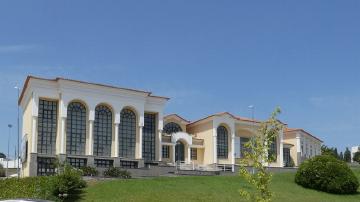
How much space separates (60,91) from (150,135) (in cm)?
1161

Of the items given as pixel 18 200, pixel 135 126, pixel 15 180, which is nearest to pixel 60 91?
pixel 135 126

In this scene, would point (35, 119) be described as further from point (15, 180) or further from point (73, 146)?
point (15, 180)

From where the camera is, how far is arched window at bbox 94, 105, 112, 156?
5522 centimetres

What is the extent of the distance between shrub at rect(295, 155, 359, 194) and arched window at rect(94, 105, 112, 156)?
2017 centimetres

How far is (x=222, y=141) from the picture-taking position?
2608 inches

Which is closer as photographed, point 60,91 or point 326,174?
point 326,174

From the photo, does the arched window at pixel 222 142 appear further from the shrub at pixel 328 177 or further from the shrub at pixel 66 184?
the shrub at pixel 66 184

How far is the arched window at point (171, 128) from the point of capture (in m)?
65.0

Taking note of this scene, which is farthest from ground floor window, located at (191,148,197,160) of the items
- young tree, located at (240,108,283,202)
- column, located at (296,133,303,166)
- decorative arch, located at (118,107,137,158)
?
young tree, located at (240,108,283,202)

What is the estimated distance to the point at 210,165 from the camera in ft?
210

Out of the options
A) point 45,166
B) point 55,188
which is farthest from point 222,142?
point 55,188

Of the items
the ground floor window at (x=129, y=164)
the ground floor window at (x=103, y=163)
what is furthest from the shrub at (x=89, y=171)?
the ground floor window at (x=129, y=164)

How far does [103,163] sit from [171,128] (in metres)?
13.3

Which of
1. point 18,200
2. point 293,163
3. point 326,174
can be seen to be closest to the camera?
point 18,200
